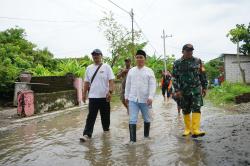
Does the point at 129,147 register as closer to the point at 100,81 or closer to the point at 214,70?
the point at 100,81

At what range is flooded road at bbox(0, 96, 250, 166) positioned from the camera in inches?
235

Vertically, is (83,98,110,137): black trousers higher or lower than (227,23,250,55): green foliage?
lower

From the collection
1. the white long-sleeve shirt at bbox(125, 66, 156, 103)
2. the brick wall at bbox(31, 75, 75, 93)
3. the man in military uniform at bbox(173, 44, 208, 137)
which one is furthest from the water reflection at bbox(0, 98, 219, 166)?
the brick wall at bbox(31, 75, 75, 93)

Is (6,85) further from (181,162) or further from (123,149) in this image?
(181,162)

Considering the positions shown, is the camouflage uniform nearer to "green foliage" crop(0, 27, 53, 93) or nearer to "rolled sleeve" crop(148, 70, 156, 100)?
"rolled sleeve" crop(148, 70, 156, 100)

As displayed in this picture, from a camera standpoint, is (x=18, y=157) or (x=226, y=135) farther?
(x=226, y=135)

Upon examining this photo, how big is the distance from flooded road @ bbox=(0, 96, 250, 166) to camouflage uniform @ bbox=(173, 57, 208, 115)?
676mm

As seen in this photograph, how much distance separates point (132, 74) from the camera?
7.70m

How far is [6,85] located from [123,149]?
12.4 m

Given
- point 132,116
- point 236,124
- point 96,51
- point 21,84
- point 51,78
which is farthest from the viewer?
point 51,78

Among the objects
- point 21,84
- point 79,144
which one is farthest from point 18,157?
point 21,84

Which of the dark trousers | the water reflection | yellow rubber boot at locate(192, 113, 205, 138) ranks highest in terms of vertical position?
the dark trousers

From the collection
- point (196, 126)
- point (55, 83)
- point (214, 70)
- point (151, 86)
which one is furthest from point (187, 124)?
point (214, 70)

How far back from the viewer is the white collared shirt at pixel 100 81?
27.8 feet
